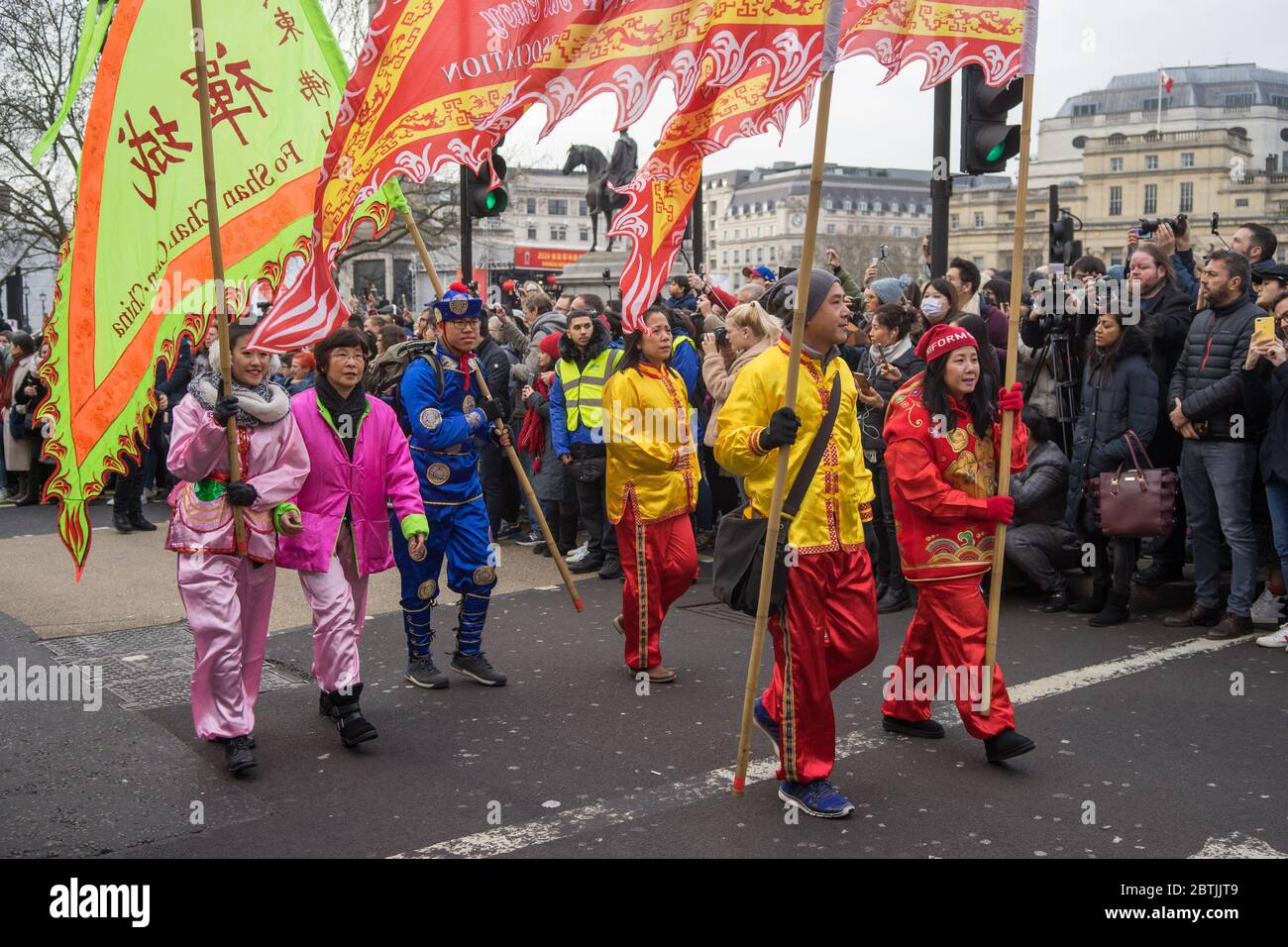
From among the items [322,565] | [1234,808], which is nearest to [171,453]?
[322,565]

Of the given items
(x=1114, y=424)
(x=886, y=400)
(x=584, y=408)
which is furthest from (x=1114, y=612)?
(x=584, y=408)

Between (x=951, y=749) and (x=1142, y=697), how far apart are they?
1.31 meters

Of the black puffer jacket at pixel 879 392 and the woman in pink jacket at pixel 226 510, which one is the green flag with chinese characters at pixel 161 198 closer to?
the woman in pink jacket at pixel 226 510

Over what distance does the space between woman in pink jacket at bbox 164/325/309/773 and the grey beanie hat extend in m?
2.16

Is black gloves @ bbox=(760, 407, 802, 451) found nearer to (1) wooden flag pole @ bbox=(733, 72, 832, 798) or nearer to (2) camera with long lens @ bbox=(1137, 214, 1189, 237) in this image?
(1) wooden flag pole @ bbox=(733, 72, 832, 798)

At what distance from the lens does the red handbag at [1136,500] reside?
7652mm

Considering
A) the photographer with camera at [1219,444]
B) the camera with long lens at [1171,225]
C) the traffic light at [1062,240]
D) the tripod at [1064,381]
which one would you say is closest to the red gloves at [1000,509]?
the photographer with camera at [1219,444]

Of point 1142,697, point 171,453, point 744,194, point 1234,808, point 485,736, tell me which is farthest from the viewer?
point 744,194

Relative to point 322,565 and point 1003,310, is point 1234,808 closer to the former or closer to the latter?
point 322,565

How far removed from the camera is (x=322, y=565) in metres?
5.71

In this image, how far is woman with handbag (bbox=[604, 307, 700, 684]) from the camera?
686 cm

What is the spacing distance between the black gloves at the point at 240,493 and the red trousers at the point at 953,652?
2.89 m

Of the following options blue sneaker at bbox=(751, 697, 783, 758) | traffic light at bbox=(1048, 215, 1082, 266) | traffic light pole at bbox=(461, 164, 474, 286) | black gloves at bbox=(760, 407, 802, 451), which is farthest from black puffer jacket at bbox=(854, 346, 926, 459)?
traffic light at bbox=(1048, 215, 1082, 266)

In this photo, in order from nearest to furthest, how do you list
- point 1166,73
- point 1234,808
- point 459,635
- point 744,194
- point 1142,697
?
point 1234,808 < point 1142,697 < point 459,635 < point 1166,73 < point 744,194
